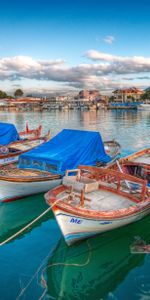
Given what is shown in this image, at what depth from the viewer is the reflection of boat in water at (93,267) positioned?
33.0 ft

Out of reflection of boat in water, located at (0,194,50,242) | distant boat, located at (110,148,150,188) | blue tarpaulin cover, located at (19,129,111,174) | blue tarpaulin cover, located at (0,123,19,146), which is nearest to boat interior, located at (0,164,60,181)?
blue tarpaulin cover, located at (19,129,111,174)

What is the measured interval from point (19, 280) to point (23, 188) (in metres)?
7.87

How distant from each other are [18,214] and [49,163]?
4127 millimetres

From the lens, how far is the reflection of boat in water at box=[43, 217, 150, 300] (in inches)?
396

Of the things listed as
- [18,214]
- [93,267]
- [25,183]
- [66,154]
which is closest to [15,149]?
[66,154]

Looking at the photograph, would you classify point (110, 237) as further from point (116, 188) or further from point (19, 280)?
point (19, 280)

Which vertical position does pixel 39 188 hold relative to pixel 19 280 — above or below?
above

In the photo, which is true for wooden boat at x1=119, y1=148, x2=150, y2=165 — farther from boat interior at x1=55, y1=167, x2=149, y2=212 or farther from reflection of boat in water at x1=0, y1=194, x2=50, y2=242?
reflection of boat in water at x1=0, y1=194, x2=50, y2=242

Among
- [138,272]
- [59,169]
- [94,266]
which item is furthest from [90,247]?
[59,169]

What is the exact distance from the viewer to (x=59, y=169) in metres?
18.3

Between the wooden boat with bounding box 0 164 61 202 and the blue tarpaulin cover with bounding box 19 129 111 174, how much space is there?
2.55ft

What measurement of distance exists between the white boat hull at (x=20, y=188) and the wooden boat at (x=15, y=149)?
199 inches

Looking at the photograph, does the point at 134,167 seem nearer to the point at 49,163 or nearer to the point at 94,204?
the point at 49,163

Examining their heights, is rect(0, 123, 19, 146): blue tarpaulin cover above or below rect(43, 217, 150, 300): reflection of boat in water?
above
